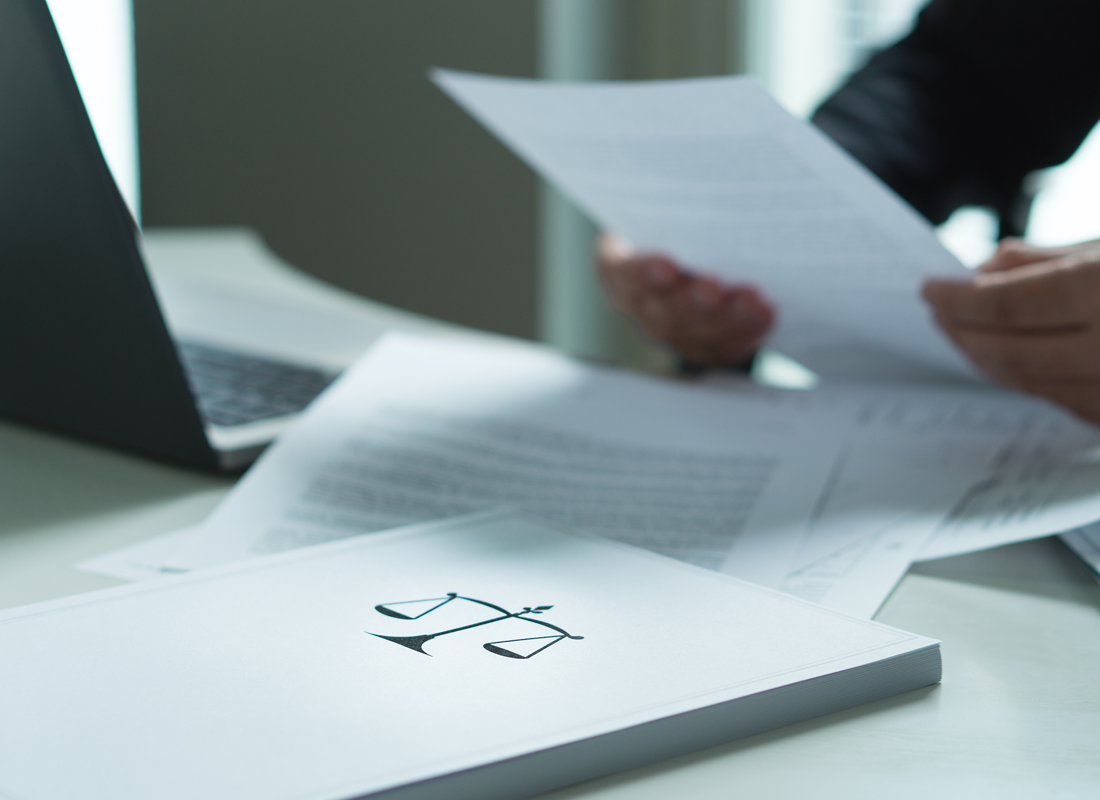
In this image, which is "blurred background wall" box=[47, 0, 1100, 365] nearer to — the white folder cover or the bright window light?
the bright window light

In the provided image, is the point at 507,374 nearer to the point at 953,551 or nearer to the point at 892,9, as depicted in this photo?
the point at 953,551

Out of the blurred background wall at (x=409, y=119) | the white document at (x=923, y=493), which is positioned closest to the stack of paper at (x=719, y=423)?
the white document at (x=923, y=493)

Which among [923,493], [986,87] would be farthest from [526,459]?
[986,87]

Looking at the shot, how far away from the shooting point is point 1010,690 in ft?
0.83

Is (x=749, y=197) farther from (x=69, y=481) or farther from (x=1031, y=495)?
(x=69, y=481)

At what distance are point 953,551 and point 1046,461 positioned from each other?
0.13 metres

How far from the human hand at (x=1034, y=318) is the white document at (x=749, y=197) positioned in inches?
0.8

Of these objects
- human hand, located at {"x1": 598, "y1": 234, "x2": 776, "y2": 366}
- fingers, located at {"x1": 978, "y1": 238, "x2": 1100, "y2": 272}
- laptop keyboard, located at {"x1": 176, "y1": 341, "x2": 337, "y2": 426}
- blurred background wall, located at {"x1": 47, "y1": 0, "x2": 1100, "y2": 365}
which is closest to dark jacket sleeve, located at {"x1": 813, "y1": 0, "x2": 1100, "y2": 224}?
human hand, located at {"x1": 598, "y1": 234, "x2": 776, "y2": 366}

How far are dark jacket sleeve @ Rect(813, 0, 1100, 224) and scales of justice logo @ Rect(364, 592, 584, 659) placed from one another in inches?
28.8

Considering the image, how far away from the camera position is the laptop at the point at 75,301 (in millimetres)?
360

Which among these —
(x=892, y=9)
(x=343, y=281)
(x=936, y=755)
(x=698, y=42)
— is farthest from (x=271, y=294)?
(x=892, y=9)

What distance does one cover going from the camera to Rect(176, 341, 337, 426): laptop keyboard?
0.49m

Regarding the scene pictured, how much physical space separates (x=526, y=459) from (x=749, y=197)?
0.61 feet

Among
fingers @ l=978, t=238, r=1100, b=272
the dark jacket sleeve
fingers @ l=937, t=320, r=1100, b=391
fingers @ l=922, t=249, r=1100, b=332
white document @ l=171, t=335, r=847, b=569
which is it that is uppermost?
the dark jacket sleeve
